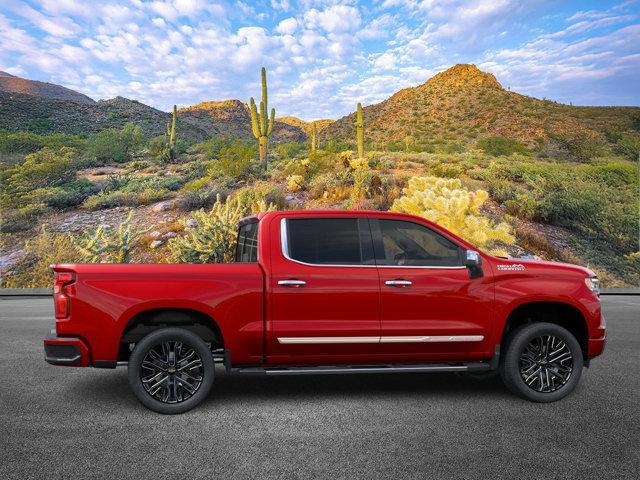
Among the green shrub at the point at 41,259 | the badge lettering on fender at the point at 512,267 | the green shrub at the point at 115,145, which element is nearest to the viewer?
the badge lettering on fender at the point at 512,267

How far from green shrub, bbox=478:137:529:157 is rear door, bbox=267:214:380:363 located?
3600 cm

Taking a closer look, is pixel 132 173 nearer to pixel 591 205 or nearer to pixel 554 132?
pixel 591 205

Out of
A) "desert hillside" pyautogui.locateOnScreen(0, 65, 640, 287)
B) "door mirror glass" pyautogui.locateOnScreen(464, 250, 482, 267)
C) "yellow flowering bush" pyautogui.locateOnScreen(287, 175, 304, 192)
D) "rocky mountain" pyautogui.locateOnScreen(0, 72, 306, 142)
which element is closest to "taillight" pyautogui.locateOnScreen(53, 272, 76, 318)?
"door mirror glass" pyautogui.locateOnScreen(464, 250, 482, 267)

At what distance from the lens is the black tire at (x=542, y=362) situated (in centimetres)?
602

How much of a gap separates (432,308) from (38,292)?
57.0 feet

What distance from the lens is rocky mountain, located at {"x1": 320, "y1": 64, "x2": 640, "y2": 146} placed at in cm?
4984

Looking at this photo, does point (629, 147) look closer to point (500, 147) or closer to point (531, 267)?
point (500, 147)

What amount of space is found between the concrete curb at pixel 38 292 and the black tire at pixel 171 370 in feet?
51.3

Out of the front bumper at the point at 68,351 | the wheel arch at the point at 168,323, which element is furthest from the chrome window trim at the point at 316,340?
the front bumper at the point at 68,351

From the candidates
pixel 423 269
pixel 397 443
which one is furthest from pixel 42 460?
pixel 423 269

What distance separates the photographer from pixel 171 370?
561 centimetres

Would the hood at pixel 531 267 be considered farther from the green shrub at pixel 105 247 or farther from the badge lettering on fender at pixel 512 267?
the green shrub at pixel 105 247

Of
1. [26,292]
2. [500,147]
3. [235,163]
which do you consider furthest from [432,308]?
[500,147]

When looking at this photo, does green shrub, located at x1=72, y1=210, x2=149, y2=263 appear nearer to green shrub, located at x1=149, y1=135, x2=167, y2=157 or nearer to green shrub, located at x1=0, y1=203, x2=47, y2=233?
green shrub, located at x1=0, y1=203, x2=47, y2=233
